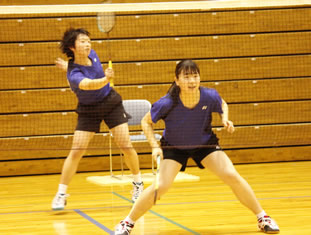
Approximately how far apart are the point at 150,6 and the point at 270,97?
4523 mm

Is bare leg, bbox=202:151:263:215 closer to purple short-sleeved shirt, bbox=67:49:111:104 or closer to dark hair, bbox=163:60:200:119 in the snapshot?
dark hair, bbox=163:60:200:119

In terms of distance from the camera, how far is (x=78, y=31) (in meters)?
6.27

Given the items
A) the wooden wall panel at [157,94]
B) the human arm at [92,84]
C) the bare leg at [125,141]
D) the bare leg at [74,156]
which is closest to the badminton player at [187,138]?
the human arm at [92,84]

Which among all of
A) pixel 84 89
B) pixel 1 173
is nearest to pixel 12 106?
pixel 1 173

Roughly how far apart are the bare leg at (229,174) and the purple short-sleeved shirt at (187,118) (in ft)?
0.49

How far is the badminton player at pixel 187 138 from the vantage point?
4559 mm

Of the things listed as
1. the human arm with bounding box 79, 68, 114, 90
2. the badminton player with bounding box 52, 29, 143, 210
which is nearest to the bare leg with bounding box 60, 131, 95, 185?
the badminton player with bounding box 52, 29, 143, 210

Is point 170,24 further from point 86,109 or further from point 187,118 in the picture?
point 187,118

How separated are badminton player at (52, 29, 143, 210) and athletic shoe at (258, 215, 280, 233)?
1967 millimetres

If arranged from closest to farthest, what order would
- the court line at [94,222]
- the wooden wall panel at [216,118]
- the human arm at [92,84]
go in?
1. the court line at [94,222]
2. the human arm at [92,84]
3. the wooden wall panel at [216,118]

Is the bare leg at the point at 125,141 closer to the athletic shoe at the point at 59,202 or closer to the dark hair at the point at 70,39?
the athletic shoe at the point at 59,202

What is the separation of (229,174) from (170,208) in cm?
173

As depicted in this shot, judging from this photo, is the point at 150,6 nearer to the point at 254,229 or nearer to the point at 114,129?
the point at 114,129

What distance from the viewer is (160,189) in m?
4.54
